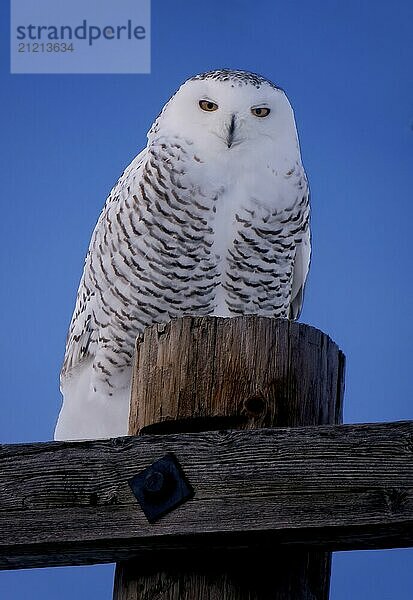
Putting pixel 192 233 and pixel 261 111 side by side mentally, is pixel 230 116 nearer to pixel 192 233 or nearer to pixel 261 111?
pixel 261 111

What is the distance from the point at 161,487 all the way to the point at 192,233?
1.30 meters

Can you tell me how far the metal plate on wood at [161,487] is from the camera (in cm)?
109

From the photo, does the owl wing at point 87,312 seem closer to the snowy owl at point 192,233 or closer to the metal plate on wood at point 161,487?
the snowy owl at point 192,233

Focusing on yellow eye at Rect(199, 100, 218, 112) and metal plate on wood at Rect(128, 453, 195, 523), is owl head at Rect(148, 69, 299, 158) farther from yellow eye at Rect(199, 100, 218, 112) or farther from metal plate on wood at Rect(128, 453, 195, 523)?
metal plate on wood at Rect(128, 453, 195, 523)

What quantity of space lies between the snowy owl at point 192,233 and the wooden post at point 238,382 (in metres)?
0.98

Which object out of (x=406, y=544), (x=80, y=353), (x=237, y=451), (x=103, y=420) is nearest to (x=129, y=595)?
(x=237, y=451)

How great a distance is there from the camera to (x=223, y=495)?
3.59 feet

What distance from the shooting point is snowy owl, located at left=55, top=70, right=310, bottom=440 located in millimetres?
2357

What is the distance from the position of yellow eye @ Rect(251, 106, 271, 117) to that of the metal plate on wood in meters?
1.59

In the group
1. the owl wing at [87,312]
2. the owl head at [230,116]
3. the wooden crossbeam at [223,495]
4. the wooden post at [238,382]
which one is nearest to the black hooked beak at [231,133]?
the owl head at [230,116]

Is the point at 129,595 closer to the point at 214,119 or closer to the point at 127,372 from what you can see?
the point at 127,372

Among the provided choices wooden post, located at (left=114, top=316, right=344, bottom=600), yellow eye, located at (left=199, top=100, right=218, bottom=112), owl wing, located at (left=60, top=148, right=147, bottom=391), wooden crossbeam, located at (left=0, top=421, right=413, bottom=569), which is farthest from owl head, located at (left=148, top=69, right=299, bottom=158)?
wooden crossbeam, located at (left=0, top=421, right=413, bottom=569)

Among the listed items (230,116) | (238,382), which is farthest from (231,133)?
(238,382)

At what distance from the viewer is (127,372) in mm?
2473
